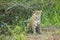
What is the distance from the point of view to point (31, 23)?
304 inches

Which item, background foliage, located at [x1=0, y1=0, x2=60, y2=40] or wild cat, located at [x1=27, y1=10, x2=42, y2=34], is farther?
background foliage, located at [x1=0, y1=0, x2=60, y2=40]

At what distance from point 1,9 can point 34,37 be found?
5.79ft

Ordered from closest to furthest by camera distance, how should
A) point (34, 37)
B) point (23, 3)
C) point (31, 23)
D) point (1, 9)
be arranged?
point (34, 37), point (31, 23), point (1, 9), point (23, 3)

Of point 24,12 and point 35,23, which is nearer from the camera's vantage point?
point 35,23

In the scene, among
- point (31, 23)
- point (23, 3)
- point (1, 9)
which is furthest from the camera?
point (23, 3)

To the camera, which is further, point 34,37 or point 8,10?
point 8,10

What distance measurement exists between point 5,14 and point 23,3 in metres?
0.86

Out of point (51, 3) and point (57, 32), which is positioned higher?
point (51, 3)

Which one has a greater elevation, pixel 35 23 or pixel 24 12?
pixel 24 12

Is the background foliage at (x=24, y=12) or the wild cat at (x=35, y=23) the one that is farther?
the background foliage at (x=24, y=12)

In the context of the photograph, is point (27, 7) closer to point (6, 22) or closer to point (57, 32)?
point (6, 22)

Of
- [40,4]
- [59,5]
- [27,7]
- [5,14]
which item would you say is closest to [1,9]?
[5,14]

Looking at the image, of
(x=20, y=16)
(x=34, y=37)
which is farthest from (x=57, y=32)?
(x=20, y=16)

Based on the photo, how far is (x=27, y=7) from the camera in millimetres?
8742
